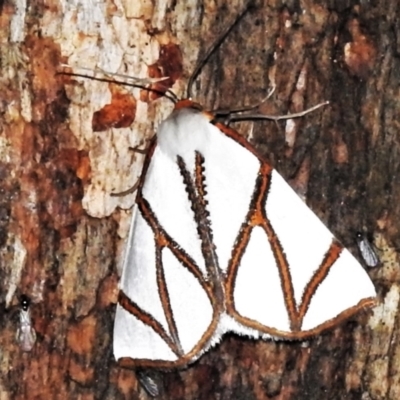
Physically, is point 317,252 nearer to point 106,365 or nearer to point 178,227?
point 178,227

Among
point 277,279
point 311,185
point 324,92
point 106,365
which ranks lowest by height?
point 106,365

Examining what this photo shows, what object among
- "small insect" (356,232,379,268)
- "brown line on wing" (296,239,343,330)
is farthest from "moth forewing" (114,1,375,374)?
"small insect" (356,232,379,268)

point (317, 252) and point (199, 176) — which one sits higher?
point (199, 176)

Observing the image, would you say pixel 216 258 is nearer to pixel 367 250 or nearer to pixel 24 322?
pixel 367 250

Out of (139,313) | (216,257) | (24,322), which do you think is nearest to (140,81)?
(216,257)

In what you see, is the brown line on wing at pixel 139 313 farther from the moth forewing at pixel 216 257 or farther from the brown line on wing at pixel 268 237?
the brown line on wing at pixel 268 237

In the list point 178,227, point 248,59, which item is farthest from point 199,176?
point 248,59

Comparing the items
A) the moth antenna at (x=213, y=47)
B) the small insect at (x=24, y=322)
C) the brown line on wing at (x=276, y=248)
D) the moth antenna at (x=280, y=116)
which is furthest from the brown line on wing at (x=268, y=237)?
the small insect at (x=24, y=322)

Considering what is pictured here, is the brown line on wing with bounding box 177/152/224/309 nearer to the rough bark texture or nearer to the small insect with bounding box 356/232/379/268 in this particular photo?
the rough bark texture
